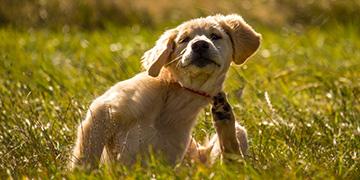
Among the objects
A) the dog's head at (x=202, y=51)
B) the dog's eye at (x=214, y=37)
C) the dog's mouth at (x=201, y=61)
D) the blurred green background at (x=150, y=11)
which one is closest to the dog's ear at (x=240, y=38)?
the dog's head at (x=202, y=51)

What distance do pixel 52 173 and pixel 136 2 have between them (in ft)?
34.5

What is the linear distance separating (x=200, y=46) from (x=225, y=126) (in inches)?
19.9

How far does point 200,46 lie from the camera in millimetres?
6066

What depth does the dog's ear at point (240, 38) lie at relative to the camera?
6520 millimetres

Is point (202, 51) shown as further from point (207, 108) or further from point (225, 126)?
point (207, 108)

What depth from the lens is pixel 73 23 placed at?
48.4ft

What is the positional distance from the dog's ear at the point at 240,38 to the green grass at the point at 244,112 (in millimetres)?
469

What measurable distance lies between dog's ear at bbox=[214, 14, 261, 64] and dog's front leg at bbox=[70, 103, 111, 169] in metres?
1.05

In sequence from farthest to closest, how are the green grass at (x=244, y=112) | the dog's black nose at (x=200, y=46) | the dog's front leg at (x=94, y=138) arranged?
the dog's black nose at (x=200, y=46)
the dog's front leg at (x=94, y=138)
the green grass at (x=244, y=112)

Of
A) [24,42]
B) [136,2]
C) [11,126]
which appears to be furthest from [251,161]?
[136,2]

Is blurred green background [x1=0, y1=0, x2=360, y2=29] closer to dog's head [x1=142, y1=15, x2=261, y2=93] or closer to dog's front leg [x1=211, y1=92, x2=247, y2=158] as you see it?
dog's head [x1=142, y1=15, x2=261, y2=93]

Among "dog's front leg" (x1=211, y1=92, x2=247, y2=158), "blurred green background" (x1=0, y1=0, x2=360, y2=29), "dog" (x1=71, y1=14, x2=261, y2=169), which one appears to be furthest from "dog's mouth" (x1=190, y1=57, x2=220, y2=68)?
"blurred green background" (x1=0, y1=0, x2=360, y2=29)

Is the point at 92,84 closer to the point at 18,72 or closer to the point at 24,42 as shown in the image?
the point at 18,72

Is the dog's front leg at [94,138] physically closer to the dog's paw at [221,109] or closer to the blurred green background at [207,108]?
the blurred green background at [207,108]
